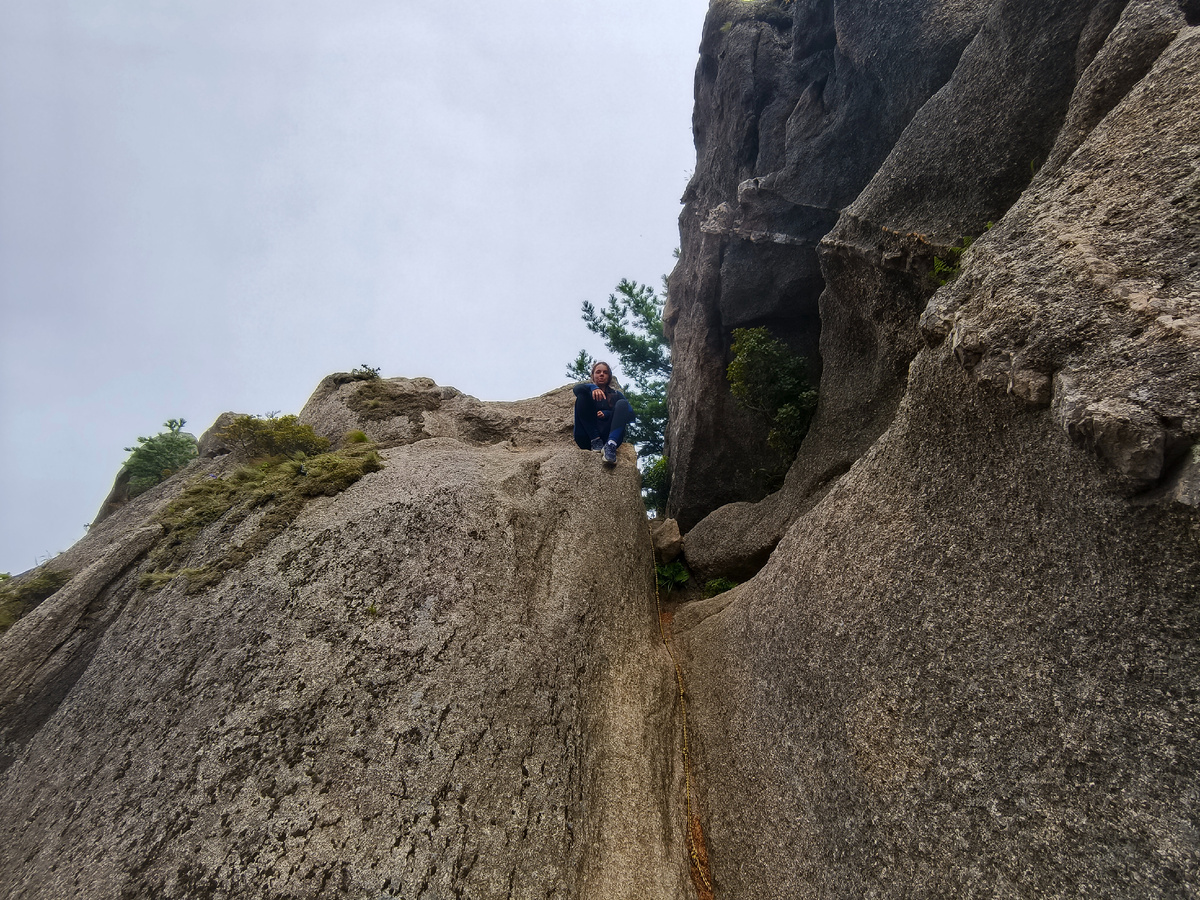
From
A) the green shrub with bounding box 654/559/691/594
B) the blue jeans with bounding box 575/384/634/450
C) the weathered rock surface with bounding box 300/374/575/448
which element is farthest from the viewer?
the weathered rock surface with bounding box 300/374/575/448

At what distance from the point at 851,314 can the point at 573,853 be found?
12100 millimetres

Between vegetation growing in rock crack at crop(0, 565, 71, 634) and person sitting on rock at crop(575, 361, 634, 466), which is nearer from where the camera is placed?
vegetation growing in rock crack at crop(0, 565, 71, 634)

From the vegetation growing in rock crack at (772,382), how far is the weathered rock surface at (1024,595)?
6.52 meters

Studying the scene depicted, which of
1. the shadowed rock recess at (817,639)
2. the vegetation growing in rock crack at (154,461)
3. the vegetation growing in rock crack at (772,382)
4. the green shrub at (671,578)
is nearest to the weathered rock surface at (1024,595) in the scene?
the shadowed rock recess at (817,639)

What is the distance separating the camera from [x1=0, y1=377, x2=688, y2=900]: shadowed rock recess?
19.6ft

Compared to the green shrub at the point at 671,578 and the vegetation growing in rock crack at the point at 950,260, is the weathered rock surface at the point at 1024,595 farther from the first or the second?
the green shrub at the point at 671,578

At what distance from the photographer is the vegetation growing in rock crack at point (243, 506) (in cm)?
904

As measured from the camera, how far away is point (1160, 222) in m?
5.60

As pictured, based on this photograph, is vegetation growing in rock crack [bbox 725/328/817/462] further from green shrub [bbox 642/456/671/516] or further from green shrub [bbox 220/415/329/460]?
green shrub [bbox 220/415/329/460]

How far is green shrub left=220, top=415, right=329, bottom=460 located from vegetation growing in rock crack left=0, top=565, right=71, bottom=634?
13.4ft

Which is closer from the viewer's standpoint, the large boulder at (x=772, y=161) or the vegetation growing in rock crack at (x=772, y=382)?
the large boulder at (x=772, y=161)

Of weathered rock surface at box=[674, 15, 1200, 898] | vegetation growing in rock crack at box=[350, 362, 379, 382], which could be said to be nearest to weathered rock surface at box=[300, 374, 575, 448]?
vegetation growing in rock crack at box=[350, 362, 379, 382]

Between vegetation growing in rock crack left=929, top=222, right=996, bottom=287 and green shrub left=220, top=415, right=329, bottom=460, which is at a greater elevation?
green shrub left=220, top=415, right=329, bottom=460

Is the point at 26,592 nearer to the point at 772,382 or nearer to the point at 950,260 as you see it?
the point at 772,382
